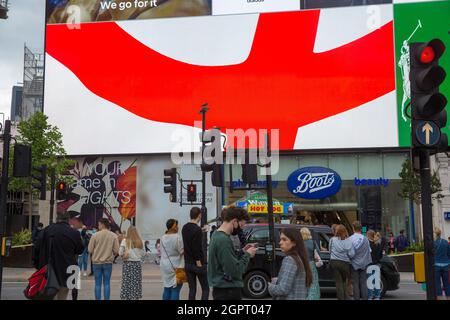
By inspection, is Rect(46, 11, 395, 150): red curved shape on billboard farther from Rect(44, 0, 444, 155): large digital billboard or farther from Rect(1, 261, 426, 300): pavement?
Rect(1, 261, 426, 300): pavement

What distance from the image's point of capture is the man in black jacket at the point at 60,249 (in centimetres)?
843

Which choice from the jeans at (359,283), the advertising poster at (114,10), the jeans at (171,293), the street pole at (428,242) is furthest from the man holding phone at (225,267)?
the advertising poster at (114,10)

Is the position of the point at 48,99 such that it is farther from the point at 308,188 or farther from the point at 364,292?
the point at 364,292

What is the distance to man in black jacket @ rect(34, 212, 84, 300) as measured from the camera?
27.7ft

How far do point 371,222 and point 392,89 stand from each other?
8.03 metres

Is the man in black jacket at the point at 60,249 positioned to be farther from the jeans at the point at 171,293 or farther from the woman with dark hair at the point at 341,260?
the woman with dark hair at the point at 341,260

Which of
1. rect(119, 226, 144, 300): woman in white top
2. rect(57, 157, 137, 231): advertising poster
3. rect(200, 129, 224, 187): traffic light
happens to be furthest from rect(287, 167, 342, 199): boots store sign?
rect(119, 226, 144, 300): woman in white top

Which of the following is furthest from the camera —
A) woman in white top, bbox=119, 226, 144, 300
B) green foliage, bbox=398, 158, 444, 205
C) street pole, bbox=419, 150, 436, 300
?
green foliage, bbox=398, 158, 444, 205

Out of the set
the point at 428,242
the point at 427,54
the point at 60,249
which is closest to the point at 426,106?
the point at 427,54

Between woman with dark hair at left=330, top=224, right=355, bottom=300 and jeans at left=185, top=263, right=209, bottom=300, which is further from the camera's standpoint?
woman with dark hair at left=330, top=224, right=355, bottom=300

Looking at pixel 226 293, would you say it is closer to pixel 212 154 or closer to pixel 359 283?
pixel 359 283

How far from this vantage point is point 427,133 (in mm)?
7320

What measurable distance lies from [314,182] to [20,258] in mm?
16885

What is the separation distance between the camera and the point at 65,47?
1427 inches
